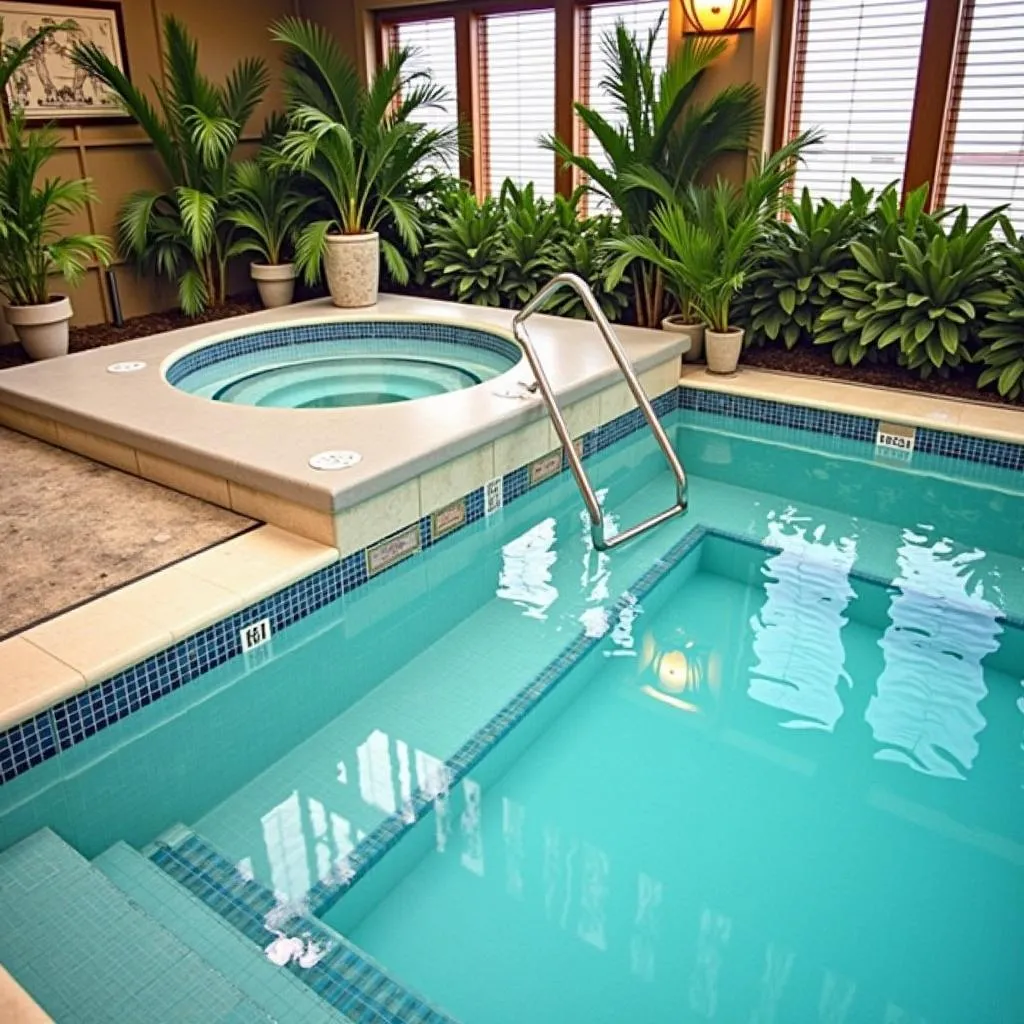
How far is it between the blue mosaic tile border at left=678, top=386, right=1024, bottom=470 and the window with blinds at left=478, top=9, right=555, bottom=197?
2669mm

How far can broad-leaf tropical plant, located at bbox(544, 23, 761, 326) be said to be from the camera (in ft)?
16.7

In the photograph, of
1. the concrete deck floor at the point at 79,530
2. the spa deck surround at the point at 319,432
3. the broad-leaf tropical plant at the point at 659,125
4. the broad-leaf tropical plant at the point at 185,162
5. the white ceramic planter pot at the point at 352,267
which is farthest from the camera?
the white ceramic planter pot at the point at 352,267

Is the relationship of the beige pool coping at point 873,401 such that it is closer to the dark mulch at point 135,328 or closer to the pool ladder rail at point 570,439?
the pool ladder rail at point 570,439

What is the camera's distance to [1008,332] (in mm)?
4508

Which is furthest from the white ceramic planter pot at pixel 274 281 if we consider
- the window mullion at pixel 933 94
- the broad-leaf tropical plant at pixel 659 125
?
the window mullion at pixel 933 94

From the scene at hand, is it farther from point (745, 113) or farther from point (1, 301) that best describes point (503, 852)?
point (1, 301)

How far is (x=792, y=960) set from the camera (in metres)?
1.93

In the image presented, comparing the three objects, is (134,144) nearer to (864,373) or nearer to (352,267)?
(352,267)

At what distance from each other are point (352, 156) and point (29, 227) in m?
2.01

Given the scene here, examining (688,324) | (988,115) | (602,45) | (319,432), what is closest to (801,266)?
(688,324)

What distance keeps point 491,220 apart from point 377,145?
0.90 m

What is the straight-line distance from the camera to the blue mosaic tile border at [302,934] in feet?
5.59

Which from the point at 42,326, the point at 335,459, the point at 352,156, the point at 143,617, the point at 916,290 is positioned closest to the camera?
the point at 143,617

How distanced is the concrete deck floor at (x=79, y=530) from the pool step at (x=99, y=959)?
0.90 meters
